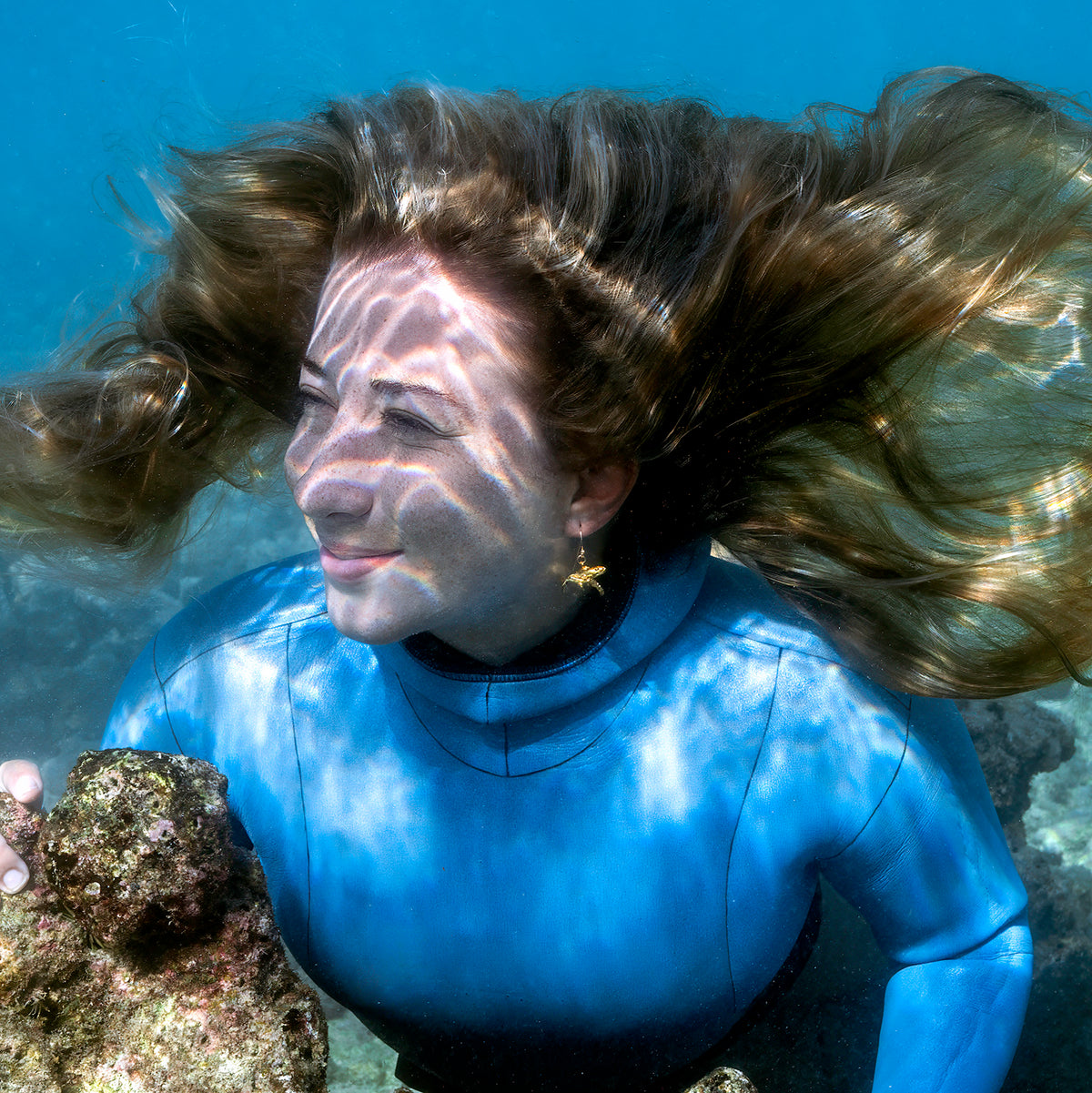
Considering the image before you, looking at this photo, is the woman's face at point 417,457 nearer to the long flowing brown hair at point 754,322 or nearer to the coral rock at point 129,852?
the long flowing brown hair at point 754,322

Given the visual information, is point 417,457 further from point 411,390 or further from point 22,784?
point 22,784

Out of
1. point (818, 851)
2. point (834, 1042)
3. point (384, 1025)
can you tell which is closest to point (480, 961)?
point (384, 1025)

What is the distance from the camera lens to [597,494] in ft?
5.73

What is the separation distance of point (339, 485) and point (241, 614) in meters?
0.78

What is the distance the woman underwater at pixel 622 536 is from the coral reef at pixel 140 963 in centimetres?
30

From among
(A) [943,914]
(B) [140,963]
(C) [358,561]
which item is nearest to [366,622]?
(C) [358,561]

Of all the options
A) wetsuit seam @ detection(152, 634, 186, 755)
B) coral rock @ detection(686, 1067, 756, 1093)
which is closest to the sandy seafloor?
wetsuit seam @ detection(152, 634, 186, 755)

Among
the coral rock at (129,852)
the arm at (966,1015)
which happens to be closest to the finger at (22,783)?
the coral rock at (129,852)

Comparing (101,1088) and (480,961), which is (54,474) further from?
(480,961)

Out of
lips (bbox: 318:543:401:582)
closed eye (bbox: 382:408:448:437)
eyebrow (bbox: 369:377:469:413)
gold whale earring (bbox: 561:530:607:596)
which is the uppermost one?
eyebrow (bbox: 369:377:469:413)

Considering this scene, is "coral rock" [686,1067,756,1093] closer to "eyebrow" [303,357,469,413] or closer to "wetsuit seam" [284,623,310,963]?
"wetsuit seam" [284,623,310,963]

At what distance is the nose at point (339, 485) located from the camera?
1.55 meters

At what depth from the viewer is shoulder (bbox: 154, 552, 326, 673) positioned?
6.96 ft

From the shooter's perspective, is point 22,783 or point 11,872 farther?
point 22,783
